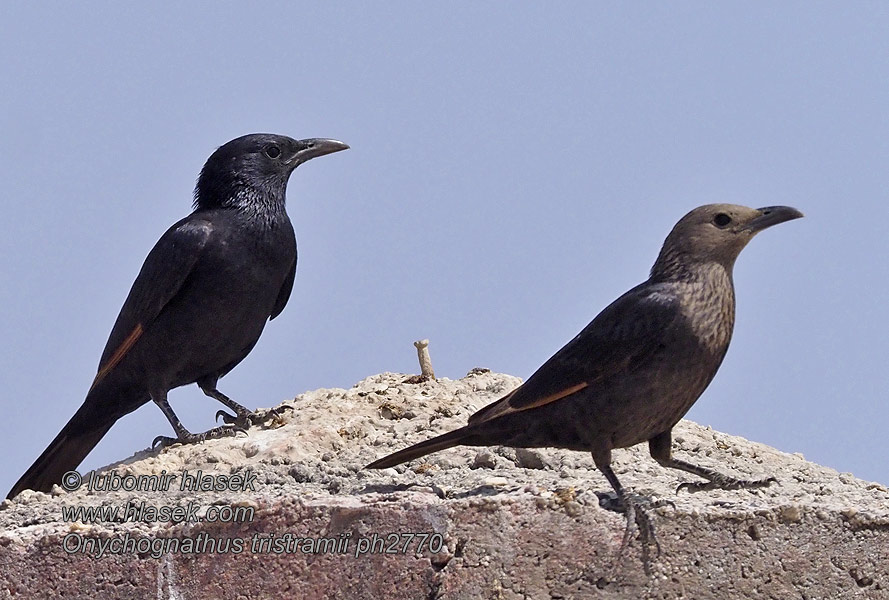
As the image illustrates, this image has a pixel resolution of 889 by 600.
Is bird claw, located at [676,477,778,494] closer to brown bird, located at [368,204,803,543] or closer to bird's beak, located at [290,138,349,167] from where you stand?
brown bird, located at [368,204,803,543]

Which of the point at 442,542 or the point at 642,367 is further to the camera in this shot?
the point at 642,367

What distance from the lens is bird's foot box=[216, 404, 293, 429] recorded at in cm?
778

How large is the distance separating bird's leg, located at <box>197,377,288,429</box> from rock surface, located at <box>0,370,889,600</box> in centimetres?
164

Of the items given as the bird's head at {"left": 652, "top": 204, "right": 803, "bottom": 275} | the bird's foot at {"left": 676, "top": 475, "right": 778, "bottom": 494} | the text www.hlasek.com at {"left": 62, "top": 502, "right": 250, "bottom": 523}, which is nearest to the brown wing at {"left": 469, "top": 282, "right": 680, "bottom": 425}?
the bird's head at {"left": 652, "top": 204, "right": 803, "bottom": 275}

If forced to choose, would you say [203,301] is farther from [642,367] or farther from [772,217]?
[772,217]

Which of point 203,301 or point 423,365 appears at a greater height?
point 203,301

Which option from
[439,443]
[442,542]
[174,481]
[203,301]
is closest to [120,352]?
[203,301]

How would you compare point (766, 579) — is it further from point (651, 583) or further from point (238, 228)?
point (238, 228)

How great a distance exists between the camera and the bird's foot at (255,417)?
7.78m

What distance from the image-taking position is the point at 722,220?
608 cm

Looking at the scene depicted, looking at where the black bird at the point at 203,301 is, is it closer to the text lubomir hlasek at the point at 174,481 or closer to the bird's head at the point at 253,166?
the bird's head at the point at 253,166

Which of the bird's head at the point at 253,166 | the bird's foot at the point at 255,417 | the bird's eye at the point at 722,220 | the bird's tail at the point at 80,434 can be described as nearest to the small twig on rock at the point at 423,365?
the bird's foot at the point at 255,417

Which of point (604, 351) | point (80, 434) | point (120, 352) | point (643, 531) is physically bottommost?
point (643, 531)

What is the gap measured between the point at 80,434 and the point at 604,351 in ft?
13.8
